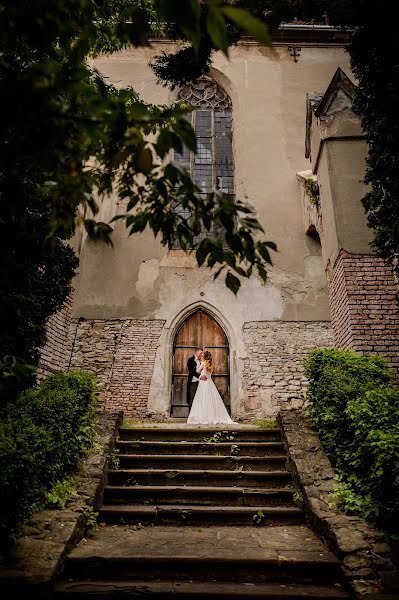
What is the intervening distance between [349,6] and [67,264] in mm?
4434

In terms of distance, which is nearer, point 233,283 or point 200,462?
point 233,283

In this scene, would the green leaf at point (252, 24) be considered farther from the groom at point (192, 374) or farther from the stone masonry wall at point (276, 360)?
the stone masonry wall at point (276, 360)

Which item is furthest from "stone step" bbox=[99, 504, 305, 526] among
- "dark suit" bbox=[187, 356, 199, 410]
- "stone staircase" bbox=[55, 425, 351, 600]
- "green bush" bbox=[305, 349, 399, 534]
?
"dark suit" bbox=[187, 356, 199, 410]

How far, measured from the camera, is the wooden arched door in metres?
10.5

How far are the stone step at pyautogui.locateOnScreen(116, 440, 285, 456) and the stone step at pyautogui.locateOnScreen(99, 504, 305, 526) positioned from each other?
121cm

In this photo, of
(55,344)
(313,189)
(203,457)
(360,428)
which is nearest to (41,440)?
(203,457)

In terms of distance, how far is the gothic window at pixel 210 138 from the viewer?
1269 centimetres

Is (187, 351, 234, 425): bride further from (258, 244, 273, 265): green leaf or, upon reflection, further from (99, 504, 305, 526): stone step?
(258, 244, 273, 265): green leaf

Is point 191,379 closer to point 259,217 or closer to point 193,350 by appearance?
point 193,350

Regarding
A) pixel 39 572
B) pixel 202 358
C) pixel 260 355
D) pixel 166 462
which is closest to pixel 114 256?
pixel 202 358

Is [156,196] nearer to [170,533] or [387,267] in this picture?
[170,533]

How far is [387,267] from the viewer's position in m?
6.61

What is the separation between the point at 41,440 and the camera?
3838mm

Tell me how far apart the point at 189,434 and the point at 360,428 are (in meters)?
3.01
